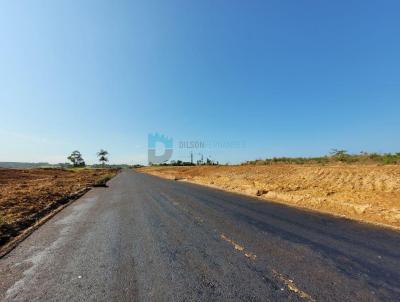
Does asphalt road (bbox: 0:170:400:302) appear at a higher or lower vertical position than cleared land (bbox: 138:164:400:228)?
lower

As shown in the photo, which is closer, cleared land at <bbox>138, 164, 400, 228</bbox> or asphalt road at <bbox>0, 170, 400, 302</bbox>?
asphalt road at <bbox>0, 170, 400, 302</bbox>

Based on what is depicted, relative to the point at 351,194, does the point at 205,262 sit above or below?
below

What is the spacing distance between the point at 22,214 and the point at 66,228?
15.1ft

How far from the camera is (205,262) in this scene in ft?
23.0

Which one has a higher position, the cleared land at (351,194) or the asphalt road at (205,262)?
the cleared land at (351,194)

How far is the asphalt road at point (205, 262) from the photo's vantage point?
537cm

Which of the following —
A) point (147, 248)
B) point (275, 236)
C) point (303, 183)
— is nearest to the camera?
point (147, 248)

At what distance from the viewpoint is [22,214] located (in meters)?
14.6

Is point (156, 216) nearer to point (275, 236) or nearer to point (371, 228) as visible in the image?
point (275, 236)

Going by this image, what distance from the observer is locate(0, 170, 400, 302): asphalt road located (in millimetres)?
5367

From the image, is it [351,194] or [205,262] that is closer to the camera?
[205,262]

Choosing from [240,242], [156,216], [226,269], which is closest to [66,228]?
[156,216]

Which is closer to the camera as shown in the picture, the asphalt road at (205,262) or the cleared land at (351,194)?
the asphalt road at (205,262)

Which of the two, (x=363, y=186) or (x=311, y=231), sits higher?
(x=363, y=186)
